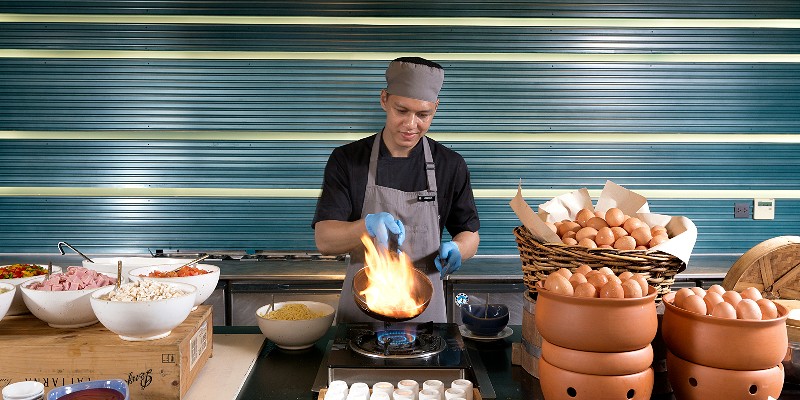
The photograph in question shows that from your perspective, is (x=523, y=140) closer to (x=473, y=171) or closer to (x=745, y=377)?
(x=473, y=171)

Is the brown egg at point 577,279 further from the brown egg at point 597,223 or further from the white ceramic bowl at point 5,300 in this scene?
the white ceramic bowl at point 5,300

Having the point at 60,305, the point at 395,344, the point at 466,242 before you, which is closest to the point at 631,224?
the point at 395,344

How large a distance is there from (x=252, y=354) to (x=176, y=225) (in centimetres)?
272

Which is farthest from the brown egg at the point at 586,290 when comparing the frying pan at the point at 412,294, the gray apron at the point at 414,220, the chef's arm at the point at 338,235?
the gray apron at the point at 414,220

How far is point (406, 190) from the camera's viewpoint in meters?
3.13

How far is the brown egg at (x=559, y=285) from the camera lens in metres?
1.64

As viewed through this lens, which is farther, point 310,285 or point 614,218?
point 310,285

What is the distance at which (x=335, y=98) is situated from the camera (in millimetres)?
4676

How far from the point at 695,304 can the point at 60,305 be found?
1843 millimetres

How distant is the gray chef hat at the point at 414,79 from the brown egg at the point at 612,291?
1456 millimetres

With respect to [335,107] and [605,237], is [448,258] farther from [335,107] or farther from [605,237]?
[335,107]

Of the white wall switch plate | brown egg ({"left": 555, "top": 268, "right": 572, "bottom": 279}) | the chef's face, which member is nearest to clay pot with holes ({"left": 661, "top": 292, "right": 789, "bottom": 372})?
brown egg ({"left": 555, "top": 268, "right": 572, "bottom": 279})

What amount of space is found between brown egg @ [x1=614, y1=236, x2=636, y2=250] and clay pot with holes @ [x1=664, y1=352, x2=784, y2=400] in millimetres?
371

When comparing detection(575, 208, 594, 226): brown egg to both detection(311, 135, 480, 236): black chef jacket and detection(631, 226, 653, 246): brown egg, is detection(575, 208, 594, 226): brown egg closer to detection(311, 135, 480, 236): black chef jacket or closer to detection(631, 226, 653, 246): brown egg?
detection(631, 226, 653, 246): brown egg
